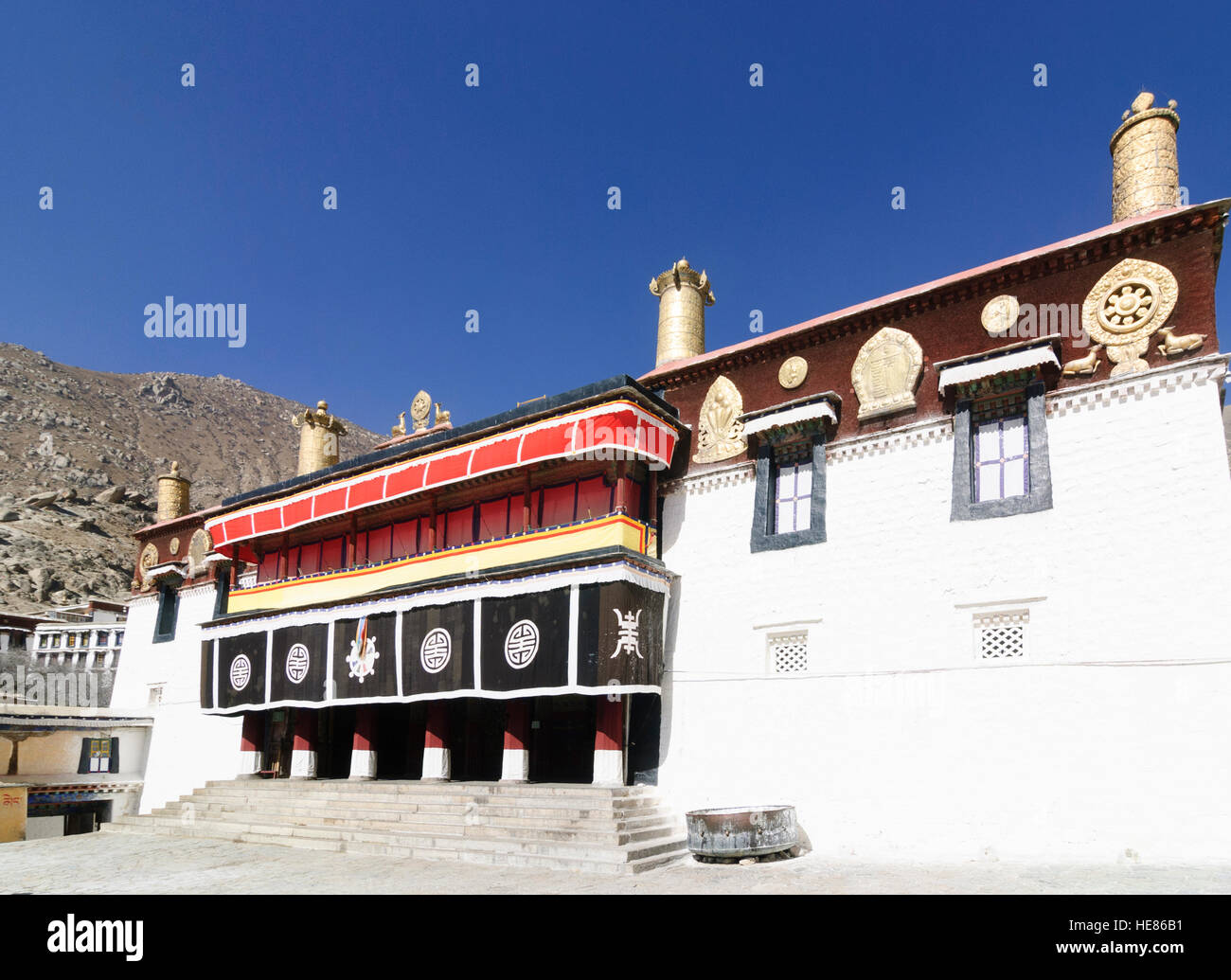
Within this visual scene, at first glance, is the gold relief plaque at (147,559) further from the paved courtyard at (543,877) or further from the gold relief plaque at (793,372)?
the gold relief plaque at (793,372)

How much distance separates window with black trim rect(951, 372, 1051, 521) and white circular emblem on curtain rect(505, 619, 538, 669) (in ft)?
21.3

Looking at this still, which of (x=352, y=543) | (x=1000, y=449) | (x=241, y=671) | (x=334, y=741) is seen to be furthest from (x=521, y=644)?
(x=241, y=671)

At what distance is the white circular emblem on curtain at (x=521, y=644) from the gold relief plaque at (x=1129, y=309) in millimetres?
8974

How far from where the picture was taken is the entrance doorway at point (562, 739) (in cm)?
1555

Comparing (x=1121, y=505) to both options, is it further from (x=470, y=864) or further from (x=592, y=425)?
(x=470, y=864)

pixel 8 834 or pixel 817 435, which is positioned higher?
pixel 817 435

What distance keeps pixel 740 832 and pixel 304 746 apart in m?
10.5

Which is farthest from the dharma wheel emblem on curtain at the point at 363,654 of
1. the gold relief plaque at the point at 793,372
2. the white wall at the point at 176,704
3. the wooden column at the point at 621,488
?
the gold relief plaque at the point at 793,372

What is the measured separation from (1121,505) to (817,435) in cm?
439

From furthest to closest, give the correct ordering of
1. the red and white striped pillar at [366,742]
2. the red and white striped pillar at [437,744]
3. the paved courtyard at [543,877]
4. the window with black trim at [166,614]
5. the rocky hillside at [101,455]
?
the rocky hillside at [101,455]
the window with black trim at [166,614]
the red and white striped pillar at [366,742]
the red and white striped pillar at [437,744]
the paved courtyard at [543,877]

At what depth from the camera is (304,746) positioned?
1759cm

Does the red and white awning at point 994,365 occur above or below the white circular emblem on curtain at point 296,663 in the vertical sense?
above

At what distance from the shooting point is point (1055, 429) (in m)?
11.6
